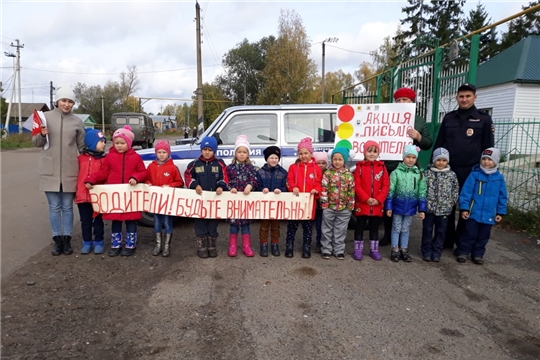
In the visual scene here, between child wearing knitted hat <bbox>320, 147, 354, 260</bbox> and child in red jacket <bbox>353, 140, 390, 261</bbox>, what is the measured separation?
157 mm

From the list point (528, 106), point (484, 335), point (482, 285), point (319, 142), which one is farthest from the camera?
point (528, 106)

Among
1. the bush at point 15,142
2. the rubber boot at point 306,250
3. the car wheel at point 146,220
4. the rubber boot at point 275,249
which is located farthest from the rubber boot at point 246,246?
the bush at point 15,142

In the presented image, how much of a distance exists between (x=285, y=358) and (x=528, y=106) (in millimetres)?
21780

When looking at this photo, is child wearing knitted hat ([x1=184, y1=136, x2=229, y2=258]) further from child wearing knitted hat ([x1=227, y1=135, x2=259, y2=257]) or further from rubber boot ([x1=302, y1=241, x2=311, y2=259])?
rubber boot ([x1=302, y1=241, x2=311, y2=259])

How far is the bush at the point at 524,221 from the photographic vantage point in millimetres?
6523

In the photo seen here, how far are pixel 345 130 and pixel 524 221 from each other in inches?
152

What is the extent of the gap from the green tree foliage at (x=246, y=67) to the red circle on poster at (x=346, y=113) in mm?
47004

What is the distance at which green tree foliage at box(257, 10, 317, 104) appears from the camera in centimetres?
3609

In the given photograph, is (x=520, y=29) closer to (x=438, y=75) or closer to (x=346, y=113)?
(x=438, y=75)

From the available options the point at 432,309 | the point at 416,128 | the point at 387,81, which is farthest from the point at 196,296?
the point at 387,81

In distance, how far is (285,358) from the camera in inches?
112

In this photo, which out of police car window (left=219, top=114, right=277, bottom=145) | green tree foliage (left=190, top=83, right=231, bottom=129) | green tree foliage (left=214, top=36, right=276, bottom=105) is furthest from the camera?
green tree foliage (left=214, top=36, right=276, bottom=105)

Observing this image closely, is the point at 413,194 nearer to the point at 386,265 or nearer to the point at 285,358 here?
the point at 386,265

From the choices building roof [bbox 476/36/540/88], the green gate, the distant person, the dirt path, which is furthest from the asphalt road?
building roof [bbox 476/36/540/88]
